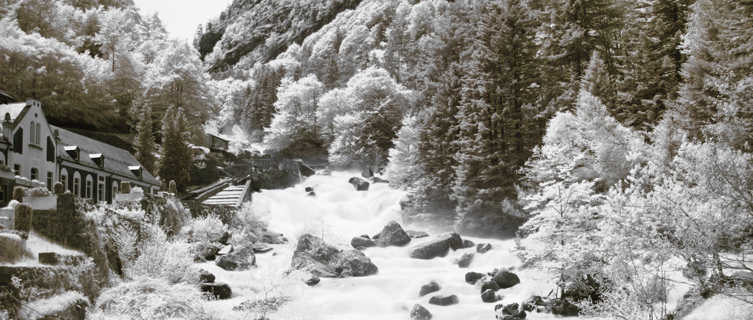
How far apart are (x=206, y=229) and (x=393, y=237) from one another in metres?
13.8

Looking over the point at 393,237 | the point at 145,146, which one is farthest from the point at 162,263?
the point at 145,146

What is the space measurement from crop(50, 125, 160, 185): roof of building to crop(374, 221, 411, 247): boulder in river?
2191 cm

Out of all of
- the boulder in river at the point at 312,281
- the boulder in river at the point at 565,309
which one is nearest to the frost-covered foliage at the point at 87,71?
the boulder in river at the point at 312,281

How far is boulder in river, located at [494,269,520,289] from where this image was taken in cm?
2911

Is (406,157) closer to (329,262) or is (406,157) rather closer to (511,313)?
(329,262)

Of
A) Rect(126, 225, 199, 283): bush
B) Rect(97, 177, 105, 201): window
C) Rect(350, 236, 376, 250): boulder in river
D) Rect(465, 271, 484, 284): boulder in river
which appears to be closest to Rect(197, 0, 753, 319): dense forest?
Rect(465, 271, 484, 284): boulder in river

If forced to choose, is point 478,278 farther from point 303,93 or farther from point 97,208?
point 303,93

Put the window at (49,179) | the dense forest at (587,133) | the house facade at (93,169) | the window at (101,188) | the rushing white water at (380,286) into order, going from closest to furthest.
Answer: the dense forest at (587,133), the rushing white water at (380,286), the window at (49,179), the house facade at (93,169), the window at (101,188)

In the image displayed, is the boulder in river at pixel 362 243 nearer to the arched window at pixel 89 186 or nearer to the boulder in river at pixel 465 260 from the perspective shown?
the boulder in river at pixel 465 260

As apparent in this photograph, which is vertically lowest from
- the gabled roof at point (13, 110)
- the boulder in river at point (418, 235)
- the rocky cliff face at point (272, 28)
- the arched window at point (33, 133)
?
the boulder in river at point (418, 235)

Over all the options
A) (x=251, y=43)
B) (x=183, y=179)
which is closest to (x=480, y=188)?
(x=183, y=179)

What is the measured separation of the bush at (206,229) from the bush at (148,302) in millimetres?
15467

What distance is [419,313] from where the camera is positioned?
26781 millimetres

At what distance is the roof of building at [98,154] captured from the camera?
39.7 m
